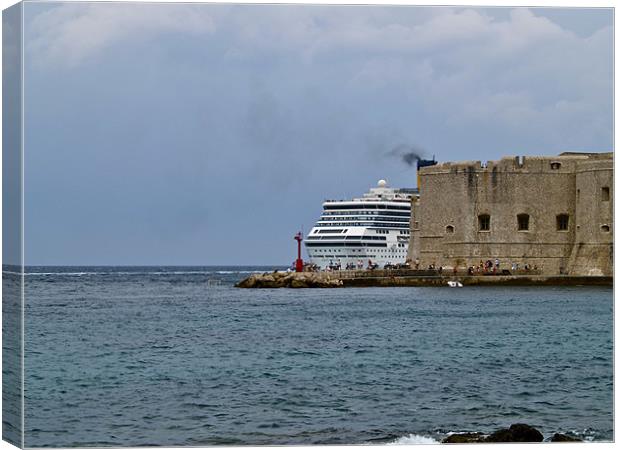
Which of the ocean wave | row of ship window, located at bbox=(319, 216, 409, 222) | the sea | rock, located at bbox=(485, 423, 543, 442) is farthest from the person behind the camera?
row of ship window, located at bbox=(319, 216, 409, 222)

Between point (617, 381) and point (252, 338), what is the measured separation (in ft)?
26.1

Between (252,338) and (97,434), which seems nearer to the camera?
(97,434)

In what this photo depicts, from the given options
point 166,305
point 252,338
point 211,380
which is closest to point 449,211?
point 166,305

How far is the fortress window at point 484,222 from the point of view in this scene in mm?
33562

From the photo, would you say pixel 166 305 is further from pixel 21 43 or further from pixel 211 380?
pixel 21 43

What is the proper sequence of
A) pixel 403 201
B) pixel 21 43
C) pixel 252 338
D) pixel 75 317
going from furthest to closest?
1. pixel 403 201
2. pixel 75 317
3. pixel 252 338
4. pixel 21 43

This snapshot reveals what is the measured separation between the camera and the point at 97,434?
10477mm

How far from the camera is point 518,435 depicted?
10148 millimetres

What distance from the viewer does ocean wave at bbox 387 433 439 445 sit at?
1029cm

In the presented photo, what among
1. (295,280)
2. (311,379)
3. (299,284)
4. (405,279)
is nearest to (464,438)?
(311,379)

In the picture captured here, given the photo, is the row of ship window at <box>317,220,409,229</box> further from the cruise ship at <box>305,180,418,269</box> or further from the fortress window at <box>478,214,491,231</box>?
the fortress window at <box>478,214,491,231</box>

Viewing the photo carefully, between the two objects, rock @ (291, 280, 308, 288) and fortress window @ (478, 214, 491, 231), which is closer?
fortress window @ (478, 214, 491, 231)

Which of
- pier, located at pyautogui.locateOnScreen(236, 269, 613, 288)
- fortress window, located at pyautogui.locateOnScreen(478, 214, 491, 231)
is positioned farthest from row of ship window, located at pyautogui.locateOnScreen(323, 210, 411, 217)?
fortress window, located at pyautogui.locateOnScreen(478, 214, 491, 231)

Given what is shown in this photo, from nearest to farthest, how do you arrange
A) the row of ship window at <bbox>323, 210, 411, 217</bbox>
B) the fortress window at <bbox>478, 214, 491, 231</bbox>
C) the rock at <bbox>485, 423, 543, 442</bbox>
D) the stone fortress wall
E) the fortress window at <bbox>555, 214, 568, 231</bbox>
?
the rock at <bbox>485, 423, 543, 442</bbox>, the stone fortress wall, the fortress window at <bbox>555, 214, 568, 231</bbox>, the fortress window at <bbox>478, 214, 491, 231</bbox>, the row of ship window at <bbox>323, 210, 411, 217</bbox>
